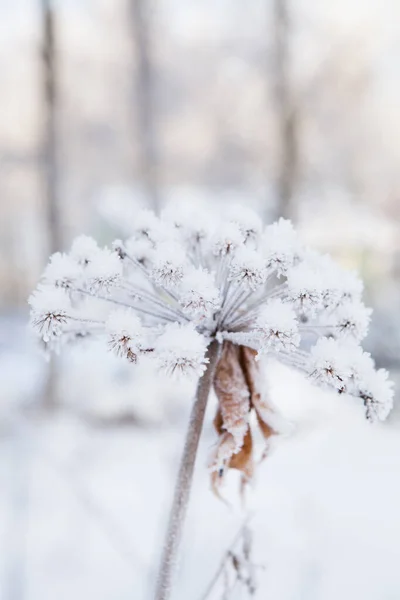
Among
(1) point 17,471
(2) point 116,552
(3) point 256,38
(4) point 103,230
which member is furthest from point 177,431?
(4) point 103,230

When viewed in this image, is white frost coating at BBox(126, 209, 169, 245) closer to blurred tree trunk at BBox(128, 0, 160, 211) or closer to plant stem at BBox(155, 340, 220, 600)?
plant stem at BBox(155, 340, 220, 600)

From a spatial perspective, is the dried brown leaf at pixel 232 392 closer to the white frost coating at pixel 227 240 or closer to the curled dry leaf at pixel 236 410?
the curled dry leaf at pixel 236 410

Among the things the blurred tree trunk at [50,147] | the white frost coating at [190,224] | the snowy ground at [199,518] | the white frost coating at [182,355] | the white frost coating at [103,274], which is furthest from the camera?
the blurred tree trunk at [50,147]

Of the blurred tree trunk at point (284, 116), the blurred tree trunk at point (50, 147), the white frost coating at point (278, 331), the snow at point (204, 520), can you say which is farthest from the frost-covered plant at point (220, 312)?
the blurred tree trunk at point (50, 147)

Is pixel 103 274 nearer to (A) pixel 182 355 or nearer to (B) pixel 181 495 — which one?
(A) pixel 182 355

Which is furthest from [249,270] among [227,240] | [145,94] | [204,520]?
[145,94]

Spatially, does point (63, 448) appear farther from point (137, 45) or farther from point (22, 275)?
point (22, 275)

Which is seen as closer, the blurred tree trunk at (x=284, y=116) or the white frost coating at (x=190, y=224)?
the white frost coating at (x=190, y=224)
